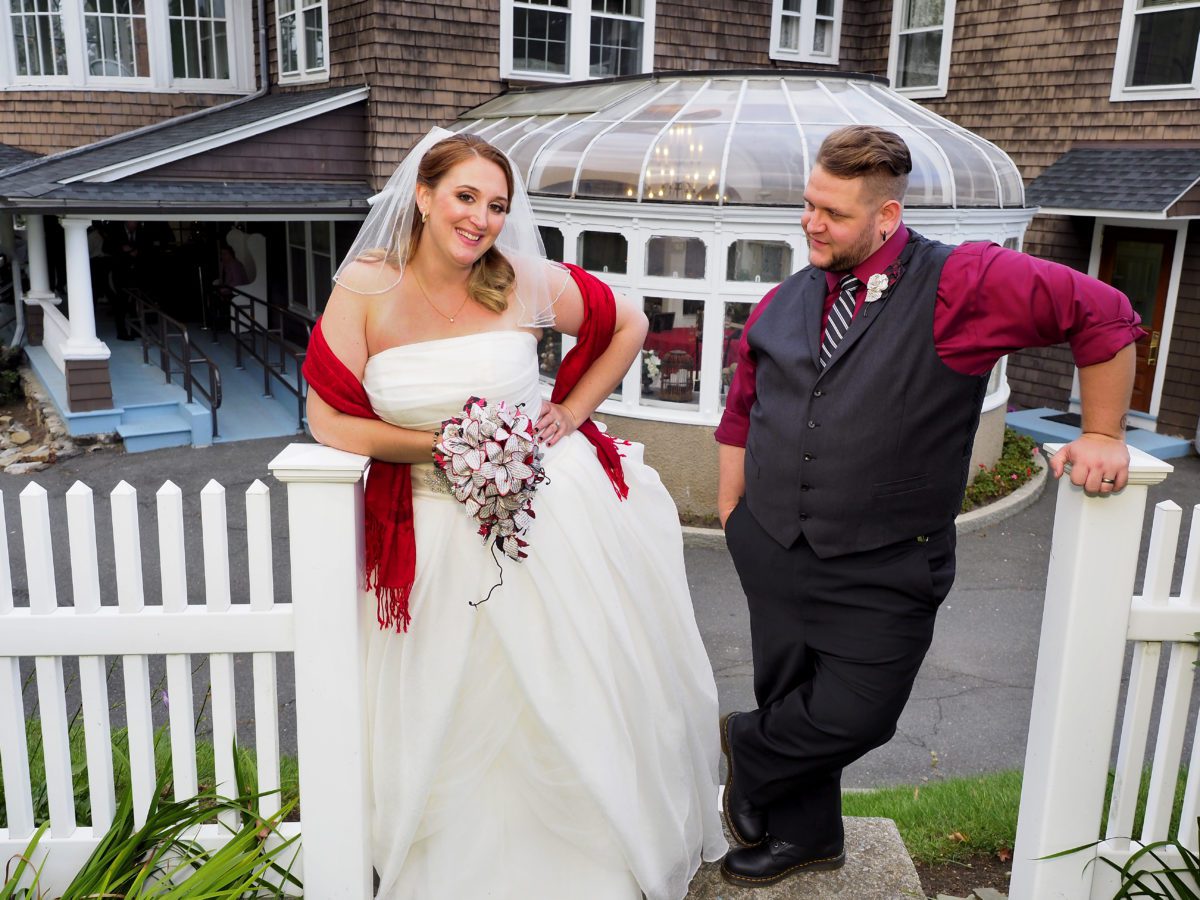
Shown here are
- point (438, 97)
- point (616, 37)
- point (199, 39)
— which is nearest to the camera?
point (438, 97)

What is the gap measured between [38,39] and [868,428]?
13.6 m

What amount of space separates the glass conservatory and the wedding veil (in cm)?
529

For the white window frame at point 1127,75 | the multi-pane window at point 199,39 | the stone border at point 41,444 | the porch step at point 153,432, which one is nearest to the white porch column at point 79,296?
the porch step at point 153,432

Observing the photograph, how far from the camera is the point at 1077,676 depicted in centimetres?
266

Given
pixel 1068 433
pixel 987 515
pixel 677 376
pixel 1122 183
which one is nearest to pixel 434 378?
pixel 677 376

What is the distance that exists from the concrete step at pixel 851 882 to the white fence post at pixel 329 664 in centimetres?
96

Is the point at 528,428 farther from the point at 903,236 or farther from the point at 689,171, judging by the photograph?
the point at 689,171

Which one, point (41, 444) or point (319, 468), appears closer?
point (319, 468)

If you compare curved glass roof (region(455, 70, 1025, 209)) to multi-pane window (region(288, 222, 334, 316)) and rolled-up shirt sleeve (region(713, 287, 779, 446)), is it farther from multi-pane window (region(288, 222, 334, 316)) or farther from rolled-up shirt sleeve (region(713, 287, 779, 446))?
rolled-up shirt sleeve (region(713, 287, 779, 446))

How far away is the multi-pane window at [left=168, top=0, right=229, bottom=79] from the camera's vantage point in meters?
13.1

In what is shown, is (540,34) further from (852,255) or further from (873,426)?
(873,426)

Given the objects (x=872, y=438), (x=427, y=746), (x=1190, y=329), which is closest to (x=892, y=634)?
(x=872, y=438)

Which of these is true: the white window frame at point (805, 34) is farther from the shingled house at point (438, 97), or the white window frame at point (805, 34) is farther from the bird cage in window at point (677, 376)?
the bird cage in window at point (677, 376)

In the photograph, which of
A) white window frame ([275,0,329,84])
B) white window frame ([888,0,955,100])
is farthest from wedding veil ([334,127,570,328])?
white window frame ([888,0,955,100])
